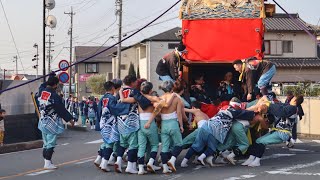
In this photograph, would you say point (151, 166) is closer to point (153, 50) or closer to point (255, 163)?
point (255, 163)

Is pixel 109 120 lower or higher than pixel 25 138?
higher

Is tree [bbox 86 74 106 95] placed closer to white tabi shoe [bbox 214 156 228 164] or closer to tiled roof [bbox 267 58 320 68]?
tiled roof [bbox 267 58 320 68]

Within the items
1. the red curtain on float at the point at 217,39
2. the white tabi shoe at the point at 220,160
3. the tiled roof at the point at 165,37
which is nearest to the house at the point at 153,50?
the tiled roof at the point at 165,37

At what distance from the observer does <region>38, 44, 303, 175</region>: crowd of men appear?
9414mm

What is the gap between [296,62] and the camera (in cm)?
3616

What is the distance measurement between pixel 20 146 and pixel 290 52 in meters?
25.7

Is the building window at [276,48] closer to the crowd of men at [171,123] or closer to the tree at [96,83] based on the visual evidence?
the crowd of men at [171,123]

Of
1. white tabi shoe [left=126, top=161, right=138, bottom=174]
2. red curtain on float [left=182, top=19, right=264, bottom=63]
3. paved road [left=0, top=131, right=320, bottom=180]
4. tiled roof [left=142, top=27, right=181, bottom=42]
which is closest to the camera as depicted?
paved road [left=0, top=131, right=320, bottom=180]

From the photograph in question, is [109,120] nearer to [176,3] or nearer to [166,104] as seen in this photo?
[166,104]

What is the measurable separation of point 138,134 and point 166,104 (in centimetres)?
77

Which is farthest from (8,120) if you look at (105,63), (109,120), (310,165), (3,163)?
(105,63)

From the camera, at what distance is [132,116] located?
9.50m

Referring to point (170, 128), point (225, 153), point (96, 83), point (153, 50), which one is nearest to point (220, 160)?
point (225, 153)

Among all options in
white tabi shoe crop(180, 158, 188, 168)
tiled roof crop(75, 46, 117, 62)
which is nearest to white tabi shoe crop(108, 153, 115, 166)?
→ white tabi shoe crop(180, 158, 188, 168)
